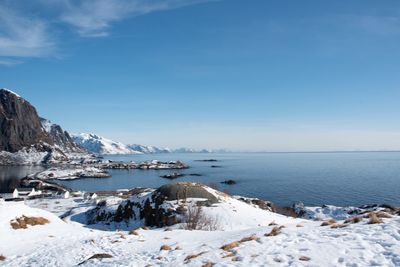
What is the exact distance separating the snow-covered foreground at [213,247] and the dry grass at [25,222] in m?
0.49

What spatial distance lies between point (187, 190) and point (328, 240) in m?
31.6

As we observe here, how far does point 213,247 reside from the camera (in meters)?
16.4

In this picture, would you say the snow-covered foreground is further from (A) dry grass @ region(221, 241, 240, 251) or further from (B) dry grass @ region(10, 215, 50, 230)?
(B) dry grass @ region(10, 215, 50, 230)

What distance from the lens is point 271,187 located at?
122 meters

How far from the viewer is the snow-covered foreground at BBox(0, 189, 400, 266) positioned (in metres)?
12.5

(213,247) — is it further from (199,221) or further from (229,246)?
(199,221)

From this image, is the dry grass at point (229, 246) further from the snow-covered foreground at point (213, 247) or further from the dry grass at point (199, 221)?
the dry grass at point (199, 221)

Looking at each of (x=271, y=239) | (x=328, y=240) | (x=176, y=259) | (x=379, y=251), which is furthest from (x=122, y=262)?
(x=379, y=251)

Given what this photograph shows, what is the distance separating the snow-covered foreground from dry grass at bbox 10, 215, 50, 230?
0.49m

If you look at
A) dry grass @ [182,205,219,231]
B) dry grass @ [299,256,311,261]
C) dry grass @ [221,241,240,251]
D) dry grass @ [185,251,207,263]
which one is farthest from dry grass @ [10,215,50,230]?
dry grass @ [299,256,311,261]

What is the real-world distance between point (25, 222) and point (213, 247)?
19.7 m

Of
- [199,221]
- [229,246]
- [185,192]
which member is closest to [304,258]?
[229,246]

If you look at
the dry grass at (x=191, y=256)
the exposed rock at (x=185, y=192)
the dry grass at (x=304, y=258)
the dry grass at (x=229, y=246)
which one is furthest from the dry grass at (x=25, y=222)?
the dry grass at (x=304, y=258)

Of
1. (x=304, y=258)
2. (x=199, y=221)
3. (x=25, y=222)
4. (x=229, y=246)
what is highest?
(x=304, y=258)
